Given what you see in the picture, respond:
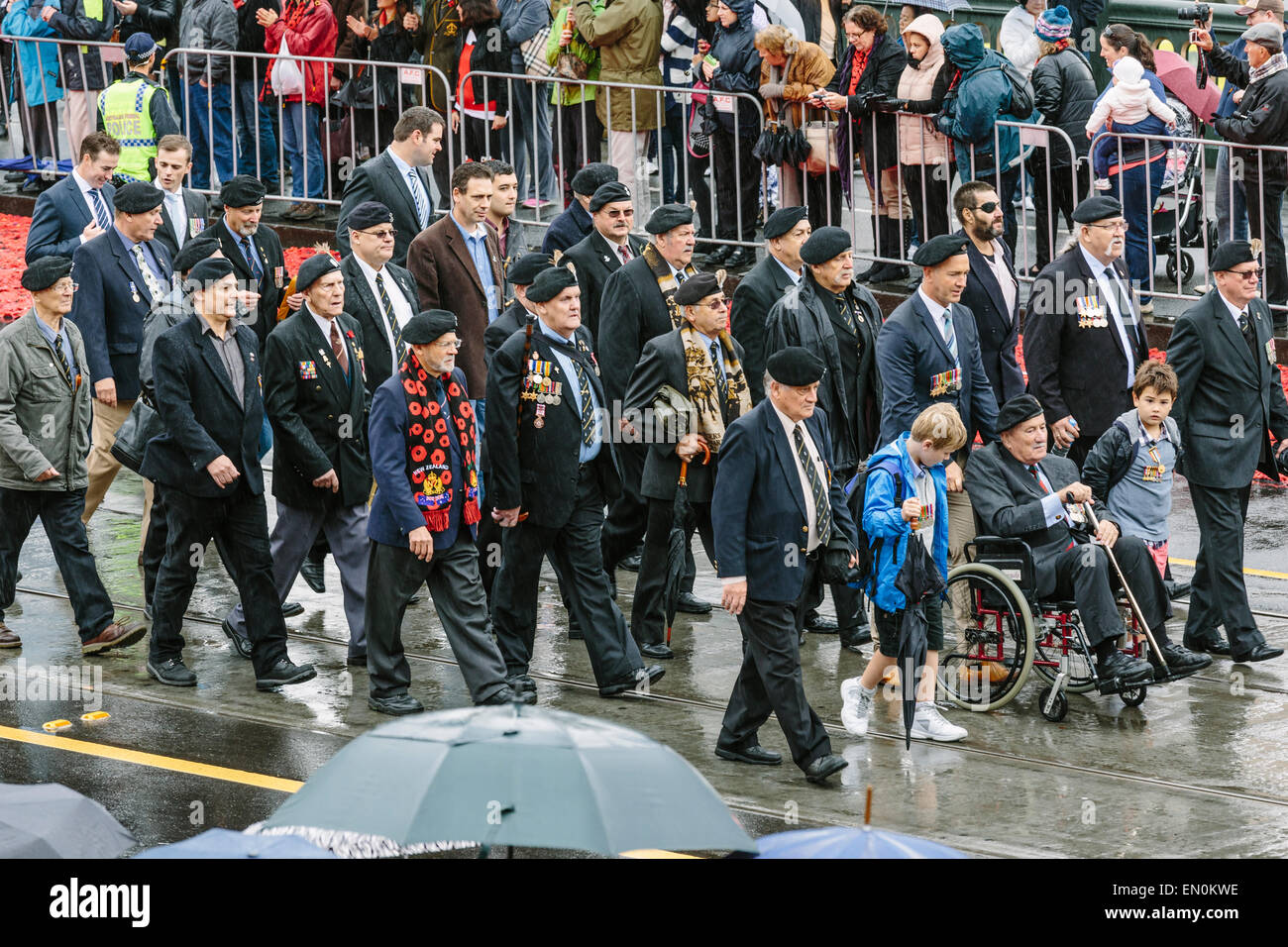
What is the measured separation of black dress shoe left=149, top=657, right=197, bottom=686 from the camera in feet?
32.4

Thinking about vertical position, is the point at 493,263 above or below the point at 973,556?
above

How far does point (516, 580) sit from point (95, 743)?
2.13 metres

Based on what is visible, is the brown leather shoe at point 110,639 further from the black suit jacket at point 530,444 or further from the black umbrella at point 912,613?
the black umbrella at point 912,613

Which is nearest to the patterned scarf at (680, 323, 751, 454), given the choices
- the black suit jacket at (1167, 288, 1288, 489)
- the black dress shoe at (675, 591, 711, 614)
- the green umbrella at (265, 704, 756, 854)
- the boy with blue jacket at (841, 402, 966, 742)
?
the boy with blue jacket at (841, 402, 966, 742)

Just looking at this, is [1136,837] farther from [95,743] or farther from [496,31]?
[496,31]

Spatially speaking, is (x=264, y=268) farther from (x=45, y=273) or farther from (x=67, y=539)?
(x=67, y=539)

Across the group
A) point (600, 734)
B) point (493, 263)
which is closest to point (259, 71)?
point (493, 263)

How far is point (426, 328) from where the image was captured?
9148 mm

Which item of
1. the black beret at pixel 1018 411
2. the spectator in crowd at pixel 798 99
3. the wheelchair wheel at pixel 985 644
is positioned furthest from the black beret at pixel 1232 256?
the spectator in crowd at pixel 798 99

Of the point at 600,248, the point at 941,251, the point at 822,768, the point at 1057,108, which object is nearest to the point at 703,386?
the point at 941,251

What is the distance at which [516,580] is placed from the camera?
32.3 feet

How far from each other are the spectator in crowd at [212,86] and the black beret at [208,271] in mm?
10323

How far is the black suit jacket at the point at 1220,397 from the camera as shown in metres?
10.4

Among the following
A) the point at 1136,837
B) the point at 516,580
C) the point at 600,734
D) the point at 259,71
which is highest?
the point at 259,71
